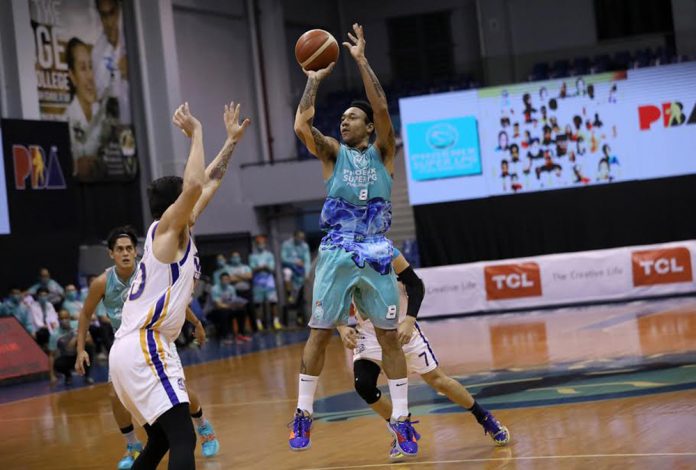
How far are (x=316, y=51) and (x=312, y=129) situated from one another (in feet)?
1.64

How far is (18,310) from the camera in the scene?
58.4 ft

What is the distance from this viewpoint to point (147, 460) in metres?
5.11

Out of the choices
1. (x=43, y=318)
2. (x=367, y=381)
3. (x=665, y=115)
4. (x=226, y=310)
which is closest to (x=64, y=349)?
(x=43, y=318)

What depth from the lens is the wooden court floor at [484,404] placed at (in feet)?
20.9

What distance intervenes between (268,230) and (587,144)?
9.61 meters

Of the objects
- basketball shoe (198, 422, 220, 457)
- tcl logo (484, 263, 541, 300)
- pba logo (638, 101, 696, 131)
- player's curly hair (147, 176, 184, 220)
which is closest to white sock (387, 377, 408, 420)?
basketball shoe (198, 422, 220, 457)

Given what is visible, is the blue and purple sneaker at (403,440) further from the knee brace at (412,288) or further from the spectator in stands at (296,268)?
the spectator in stands at (296,268)

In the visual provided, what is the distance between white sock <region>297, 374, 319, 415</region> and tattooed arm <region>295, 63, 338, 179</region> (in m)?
1.20

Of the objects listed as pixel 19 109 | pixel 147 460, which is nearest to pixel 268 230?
pixel 19 109

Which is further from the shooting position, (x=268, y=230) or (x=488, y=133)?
(x=268, y=230)

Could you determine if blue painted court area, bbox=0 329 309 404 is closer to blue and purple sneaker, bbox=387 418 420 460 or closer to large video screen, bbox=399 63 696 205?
large video screen, bbox=399 63 696 205

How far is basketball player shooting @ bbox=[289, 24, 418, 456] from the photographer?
6309mm

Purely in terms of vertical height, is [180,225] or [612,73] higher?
[612,73]

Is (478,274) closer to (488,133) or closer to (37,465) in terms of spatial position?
(488,133)
